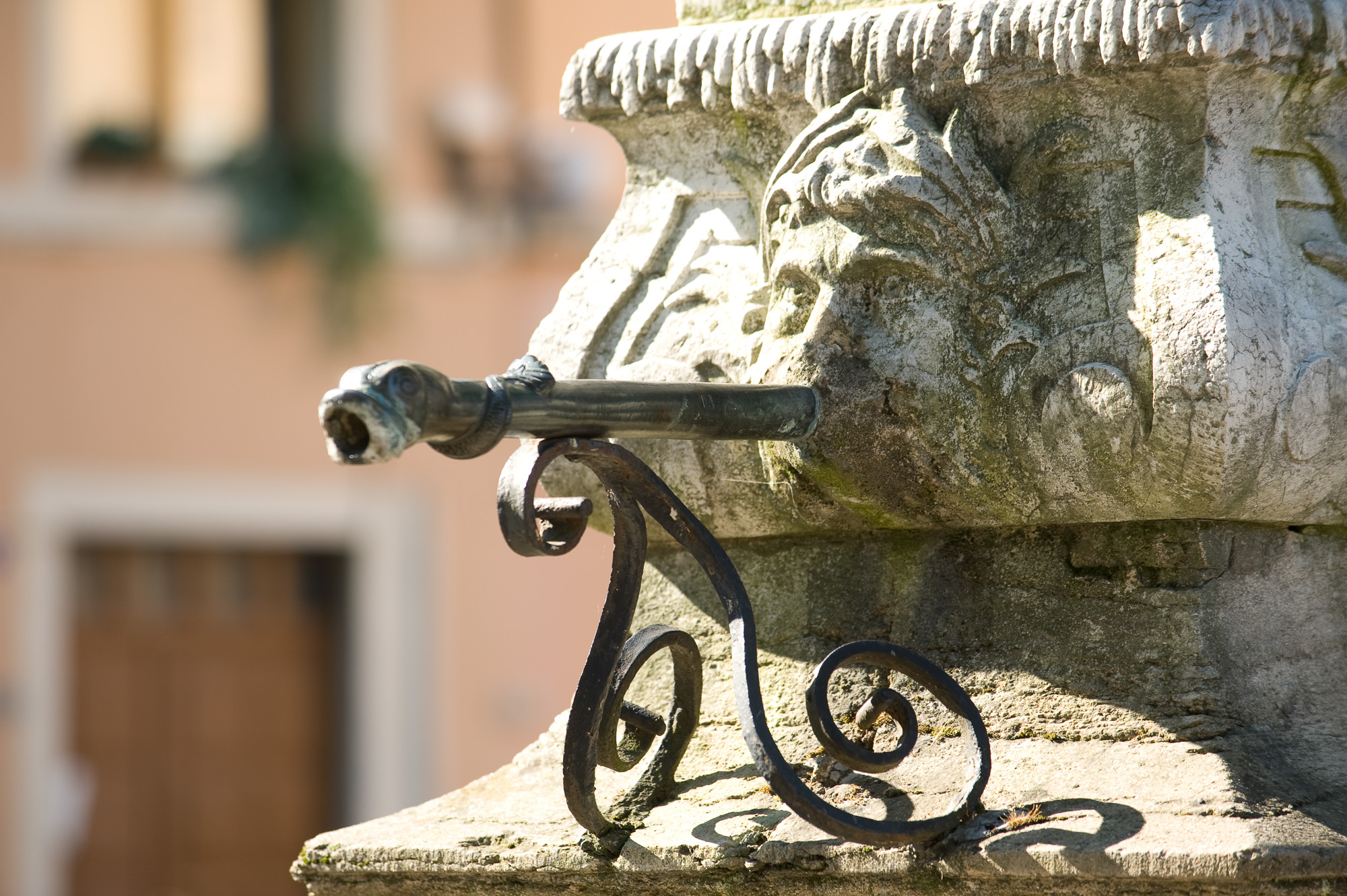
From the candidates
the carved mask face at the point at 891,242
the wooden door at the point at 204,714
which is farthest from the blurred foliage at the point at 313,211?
the carved mask face at the point at 891,242

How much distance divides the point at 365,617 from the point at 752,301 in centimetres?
810

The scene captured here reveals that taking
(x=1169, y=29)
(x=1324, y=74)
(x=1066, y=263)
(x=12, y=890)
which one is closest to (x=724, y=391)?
(x=1066, y=263)

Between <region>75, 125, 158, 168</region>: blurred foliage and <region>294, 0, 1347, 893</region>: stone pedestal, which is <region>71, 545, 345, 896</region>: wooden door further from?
<region>294, 0, 1347, 893</region>: stone pedestal

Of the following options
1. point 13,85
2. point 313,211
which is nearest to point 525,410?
point 313,211

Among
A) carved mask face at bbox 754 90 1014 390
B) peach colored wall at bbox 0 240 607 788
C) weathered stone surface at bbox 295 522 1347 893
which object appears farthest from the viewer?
peach colored wall at bbox 0 240 607 788

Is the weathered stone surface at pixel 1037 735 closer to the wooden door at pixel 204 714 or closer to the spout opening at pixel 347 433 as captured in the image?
the spout opening at pixel 347 433

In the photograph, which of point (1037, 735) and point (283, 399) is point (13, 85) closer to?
point (283, 399)

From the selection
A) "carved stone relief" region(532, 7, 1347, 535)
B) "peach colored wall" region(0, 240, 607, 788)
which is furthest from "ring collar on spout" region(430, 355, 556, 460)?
"peach colored wall" region(0, 240, 607, 788)

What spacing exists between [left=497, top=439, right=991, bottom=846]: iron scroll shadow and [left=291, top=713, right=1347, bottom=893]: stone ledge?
0.04 meters

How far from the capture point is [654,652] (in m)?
1.52

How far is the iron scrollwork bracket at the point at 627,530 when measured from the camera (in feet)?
4.16

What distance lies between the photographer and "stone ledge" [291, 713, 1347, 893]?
1.29 meters

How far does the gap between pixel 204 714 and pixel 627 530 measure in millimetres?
8488

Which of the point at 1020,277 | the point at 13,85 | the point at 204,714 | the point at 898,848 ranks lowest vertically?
the point at 204,714
